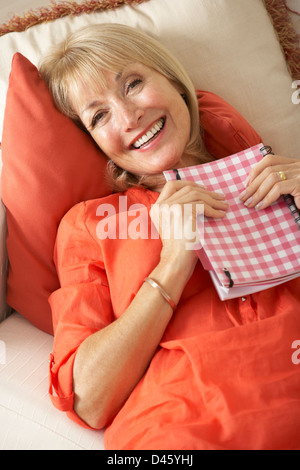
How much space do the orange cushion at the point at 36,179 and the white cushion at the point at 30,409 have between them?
116 millimetres

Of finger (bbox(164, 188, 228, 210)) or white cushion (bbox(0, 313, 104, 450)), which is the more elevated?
finger (bbox(164, 188, 228, 210))

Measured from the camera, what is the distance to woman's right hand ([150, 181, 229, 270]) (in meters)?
1.06

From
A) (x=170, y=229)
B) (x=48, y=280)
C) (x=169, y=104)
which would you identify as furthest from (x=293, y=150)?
(x=48, y=280)

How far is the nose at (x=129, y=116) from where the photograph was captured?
1178 mm

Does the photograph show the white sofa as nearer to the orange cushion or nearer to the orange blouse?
the orange cushion

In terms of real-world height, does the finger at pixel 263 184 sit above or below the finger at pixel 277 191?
above

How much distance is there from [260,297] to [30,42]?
0.96 meters

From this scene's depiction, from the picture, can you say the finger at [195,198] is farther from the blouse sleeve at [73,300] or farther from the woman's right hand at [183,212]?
the blouse sleeve at [73,300]

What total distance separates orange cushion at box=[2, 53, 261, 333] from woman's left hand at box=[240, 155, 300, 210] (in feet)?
1.33

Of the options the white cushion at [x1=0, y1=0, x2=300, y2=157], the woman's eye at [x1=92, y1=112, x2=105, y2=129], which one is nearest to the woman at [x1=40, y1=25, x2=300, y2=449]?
the woman's eye at [x1=92, y1=112, x2=105, y2=129]

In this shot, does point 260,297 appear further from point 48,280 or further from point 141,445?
point 48,280

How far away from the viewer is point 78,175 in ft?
4.22

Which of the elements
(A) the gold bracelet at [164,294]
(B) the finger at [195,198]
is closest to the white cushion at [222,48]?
(B) the finger at [195,198]
